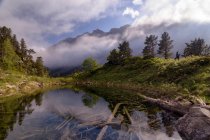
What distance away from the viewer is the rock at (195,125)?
1637 cm

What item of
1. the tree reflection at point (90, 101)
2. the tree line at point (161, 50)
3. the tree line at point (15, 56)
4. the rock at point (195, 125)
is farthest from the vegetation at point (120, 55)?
the rock at point (195, 125)

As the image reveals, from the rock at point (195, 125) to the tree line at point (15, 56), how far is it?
113 metres

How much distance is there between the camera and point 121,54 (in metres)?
142

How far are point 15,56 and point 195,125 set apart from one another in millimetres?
129407

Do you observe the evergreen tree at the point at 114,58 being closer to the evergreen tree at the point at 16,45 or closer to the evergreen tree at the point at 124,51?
the evergreen tree at the point at 124,51

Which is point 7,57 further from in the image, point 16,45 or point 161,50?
point 161,50

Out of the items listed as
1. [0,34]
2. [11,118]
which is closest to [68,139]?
[11,118]

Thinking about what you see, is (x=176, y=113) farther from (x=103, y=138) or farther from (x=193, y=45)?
(x=193, y=45)

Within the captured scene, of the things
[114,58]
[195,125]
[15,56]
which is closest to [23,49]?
[15,56]

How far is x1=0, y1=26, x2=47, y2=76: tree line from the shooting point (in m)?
123

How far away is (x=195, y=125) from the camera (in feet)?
57.6

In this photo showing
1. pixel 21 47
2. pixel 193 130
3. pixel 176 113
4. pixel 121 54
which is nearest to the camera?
pixel 193 130

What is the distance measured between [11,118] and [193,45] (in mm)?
106459

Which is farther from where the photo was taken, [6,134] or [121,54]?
[121,54]
